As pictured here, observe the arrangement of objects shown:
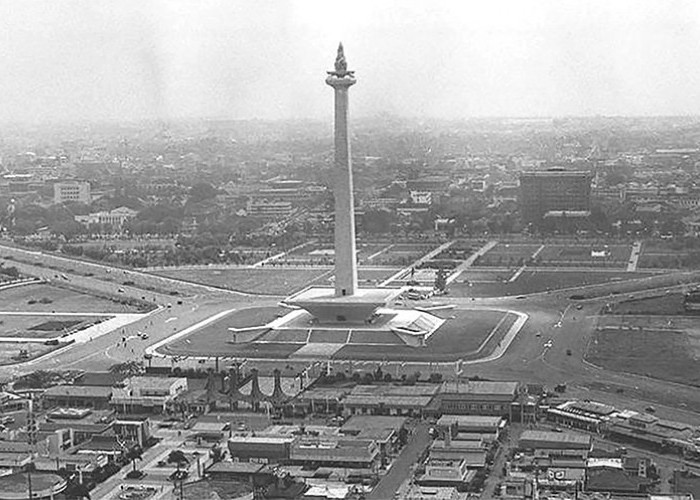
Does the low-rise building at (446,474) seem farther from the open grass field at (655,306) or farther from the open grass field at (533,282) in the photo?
the open grass field at (533,282)

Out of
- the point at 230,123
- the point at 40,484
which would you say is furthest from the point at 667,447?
the point at 230,123

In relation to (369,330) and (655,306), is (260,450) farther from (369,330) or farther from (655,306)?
(655,306)

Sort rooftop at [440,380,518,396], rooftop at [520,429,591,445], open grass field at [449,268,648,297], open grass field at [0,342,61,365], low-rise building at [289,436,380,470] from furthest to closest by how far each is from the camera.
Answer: open grass field at [449,268,648,297] < open grass field at [0,342,61,365] < rooftop at [440,380,518,396] < rooftop at [520,429,591,445] < low-rise building at [289,436,380,470]

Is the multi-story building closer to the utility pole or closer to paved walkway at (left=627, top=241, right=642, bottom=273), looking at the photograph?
paved walkway at (left=627, top=241, right=642, bottom=273)

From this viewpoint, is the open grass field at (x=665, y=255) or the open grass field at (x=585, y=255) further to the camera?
the open grass field at (x=585, y=255)

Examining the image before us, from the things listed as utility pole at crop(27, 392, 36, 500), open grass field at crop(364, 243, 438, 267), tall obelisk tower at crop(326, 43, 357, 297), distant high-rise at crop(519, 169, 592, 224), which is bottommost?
utility pole at crop(27, 392, 36, 500)

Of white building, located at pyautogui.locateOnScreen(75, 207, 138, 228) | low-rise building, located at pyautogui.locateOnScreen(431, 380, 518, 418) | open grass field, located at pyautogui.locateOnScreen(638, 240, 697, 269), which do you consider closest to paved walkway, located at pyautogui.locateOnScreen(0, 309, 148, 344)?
low-rise building, located at pyautogui.locateOnScreen(431, 380, 518, 418)

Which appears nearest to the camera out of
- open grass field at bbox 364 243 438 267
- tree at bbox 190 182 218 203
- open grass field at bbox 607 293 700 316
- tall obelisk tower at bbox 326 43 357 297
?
tall obelisk tower at bbox 326 43 357 297

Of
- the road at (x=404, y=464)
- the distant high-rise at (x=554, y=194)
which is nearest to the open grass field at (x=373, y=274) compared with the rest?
the distant high-rise at (x=554, y=194)
